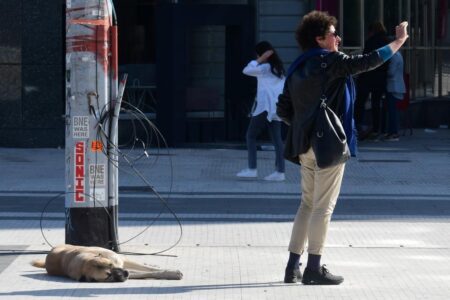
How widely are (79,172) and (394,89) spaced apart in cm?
1051

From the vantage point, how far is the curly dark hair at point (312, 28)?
7359mm

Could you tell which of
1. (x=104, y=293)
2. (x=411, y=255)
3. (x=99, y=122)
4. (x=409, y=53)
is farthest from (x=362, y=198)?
(x=409, y=53)

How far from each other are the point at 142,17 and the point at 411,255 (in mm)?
9292

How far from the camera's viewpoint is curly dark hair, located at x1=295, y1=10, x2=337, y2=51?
7.36 m

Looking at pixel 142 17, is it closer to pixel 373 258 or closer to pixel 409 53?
pixel 409 53

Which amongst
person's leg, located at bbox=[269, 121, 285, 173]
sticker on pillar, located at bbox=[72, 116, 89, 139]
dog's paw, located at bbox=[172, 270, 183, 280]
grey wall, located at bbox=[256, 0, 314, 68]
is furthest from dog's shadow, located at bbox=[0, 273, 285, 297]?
grey wall, located at bbox=[256, 0, 314, 68]

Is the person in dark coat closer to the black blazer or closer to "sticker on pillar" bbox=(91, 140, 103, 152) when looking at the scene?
"sticker on pillar" bbox=(91, 140, 103, 152)

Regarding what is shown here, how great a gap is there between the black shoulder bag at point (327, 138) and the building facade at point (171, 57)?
9.48 m

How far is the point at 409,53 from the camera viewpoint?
70.0 ft

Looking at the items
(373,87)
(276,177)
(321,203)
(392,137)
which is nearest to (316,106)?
(321,203)

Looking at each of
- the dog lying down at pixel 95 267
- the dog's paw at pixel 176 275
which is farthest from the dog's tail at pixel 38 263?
the dog's paw at pixel 176 275

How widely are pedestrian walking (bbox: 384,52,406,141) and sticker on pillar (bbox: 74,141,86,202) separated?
10465 millimetres

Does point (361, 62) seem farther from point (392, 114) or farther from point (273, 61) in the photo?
point (392, 114)

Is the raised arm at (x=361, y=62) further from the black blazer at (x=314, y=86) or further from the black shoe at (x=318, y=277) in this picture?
the black shoe at (x=318, y=277)
